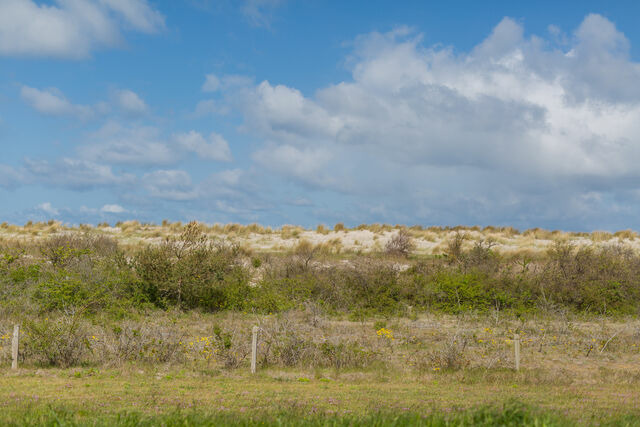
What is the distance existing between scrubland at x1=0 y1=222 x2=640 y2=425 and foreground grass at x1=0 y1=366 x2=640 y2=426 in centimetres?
7

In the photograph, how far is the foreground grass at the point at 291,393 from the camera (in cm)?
938

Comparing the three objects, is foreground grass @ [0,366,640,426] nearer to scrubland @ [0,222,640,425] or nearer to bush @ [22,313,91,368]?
scrubland @ [0,222,640,425]

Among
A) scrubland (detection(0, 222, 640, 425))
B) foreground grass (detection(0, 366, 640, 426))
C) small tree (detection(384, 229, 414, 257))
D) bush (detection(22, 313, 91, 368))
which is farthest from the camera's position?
small tree (detection(384, 229, 414, 257))

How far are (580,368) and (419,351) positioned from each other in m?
4.19

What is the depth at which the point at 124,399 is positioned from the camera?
10.5 m

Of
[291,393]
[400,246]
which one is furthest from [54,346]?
[400,246]

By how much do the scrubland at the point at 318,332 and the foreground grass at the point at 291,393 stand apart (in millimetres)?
65

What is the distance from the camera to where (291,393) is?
38.0 feet

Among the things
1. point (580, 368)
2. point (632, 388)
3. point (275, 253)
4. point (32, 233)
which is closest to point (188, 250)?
point (275, 253)

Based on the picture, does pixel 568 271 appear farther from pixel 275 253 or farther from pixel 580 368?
pixel 275 253

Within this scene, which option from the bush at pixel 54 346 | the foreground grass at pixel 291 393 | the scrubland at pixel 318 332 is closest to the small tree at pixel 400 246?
the scrubland at pixel 318 332

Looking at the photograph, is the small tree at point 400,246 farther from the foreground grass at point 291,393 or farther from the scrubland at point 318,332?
the foreground grass at point 291,393

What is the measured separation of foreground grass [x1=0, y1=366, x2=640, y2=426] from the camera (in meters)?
9.38

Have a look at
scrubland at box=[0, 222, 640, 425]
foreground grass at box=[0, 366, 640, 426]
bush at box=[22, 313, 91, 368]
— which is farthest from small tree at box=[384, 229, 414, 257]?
bush at box=[22, 313, 91, 368]
